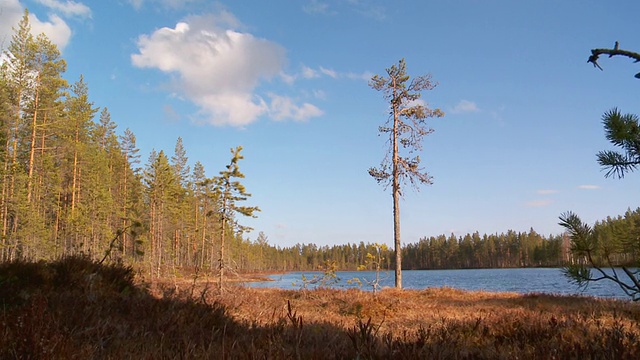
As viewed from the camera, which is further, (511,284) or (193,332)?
(511,284)

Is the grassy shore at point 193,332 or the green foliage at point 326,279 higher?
the grassy shore at point 193,332

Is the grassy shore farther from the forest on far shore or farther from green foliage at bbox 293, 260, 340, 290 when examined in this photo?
green foliage at bbox 293, 260, 340, 290

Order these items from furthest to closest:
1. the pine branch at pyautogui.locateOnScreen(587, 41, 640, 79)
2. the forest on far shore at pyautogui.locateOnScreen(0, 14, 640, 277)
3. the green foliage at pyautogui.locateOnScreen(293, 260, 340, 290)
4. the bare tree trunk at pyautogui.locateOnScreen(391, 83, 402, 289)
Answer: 1. the forest on far shore at pyautogui.locateOnScreen(0, 14, 640, 277)
2. the bare tree trunk at pyautogui.locateOnScreen(391, 83, 402, 289)
3. the green foliage at pyautogui.locateOnScreen(293, 260, 340, 290)
4. the pine branch at pyautogui.locateOnScreen(587, 41, 640, 79)

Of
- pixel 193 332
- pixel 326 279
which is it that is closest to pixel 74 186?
pixel 326 279

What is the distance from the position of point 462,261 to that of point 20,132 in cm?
15186

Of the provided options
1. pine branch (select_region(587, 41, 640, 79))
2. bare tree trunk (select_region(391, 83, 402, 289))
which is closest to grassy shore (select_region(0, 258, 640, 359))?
pine branch (select_region(587, 41, 640, 79))

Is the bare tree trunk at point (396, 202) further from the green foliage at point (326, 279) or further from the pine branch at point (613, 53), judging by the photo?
the pine branch at point (613, 53)

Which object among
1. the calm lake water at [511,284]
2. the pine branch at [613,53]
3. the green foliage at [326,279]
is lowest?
the calm lake water at [511,284]

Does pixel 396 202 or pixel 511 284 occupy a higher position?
pixel 396 202

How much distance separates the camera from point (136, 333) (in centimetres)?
388

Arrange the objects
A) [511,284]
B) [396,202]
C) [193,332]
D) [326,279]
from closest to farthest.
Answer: [193,332], [326,279], [396,202], [511,284]

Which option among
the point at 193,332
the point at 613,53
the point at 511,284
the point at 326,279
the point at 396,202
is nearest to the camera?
the point at 613,53

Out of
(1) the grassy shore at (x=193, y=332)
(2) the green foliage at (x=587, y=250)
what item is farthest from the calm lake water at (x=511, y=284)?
(1) the grassy shore at (x=193, y=332)

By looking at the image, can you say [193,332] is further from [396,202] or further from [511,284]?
[511,284]
